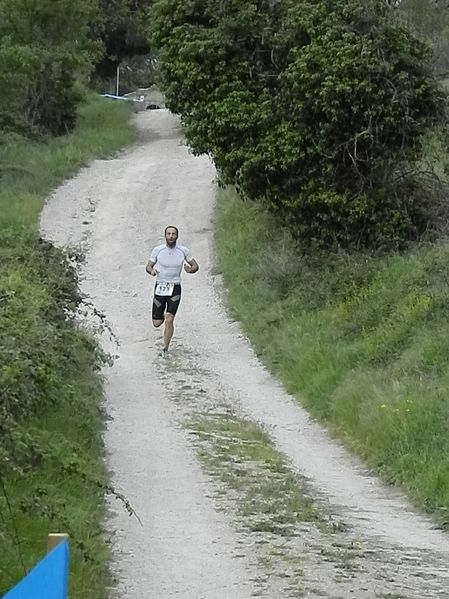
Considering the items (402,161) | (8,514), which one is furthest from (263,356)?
(8,514)

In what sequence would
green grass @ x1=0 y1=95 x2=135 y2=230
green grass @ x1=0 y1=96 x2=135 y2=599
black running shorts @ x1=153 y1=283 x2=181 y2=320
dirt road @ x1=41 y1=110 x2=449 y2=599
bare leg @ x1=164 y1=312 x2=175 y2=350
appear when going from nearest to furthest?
green grass @ x1=0 y1=96 x2=135 y2=599, dirt road @ x1=41 y1=110 x2=449 y2=599, bare leg @ x1=164 y1=312 x2=175 y2=350, black running shorts @ x1=153 y1=283 x2=181 y2=320, green grass @ x1=0 y1=95 x2=135 y2=230

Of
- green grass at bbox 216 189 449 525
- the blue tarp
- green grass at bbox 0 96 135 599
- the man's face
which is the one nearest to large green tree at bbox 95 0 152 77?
green grass at bbox 216 189 449 525

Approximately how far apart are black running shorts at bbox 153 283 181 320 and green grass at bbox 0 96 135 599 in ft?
6.06

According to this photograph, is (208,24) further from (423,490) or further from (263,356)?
(423,490)

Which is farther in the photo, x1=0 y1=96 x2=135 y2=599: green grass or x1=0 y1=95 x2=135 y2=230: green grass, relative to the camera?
x1=0 y1=95 x2=135 y2=230: green grass

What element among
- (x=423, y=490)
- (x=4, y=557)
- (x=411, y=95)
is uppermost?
(x=411, y=95)

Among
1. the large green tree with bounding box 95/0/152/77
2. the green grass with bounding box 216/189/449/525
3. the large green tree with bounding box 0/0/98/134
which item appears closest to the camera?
the green grass with bounding box 216/189/449/525

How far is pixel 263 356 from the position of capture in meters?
15.3

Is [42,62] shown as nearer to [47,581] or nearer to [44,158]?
[44,158]

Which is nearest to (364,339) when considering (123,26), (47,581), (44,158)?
(47,581)

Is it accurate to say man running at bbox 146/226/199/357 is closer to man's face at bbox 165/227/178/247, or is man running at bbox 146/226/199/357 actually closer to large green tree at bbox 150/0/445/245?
man's face at bbox 165/227/178/247

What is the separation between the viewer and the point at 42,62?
31250 mm

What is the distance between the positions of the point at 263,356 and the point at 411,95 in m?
5.14

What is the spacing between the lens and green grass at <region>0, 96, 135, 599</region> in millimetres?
6527
